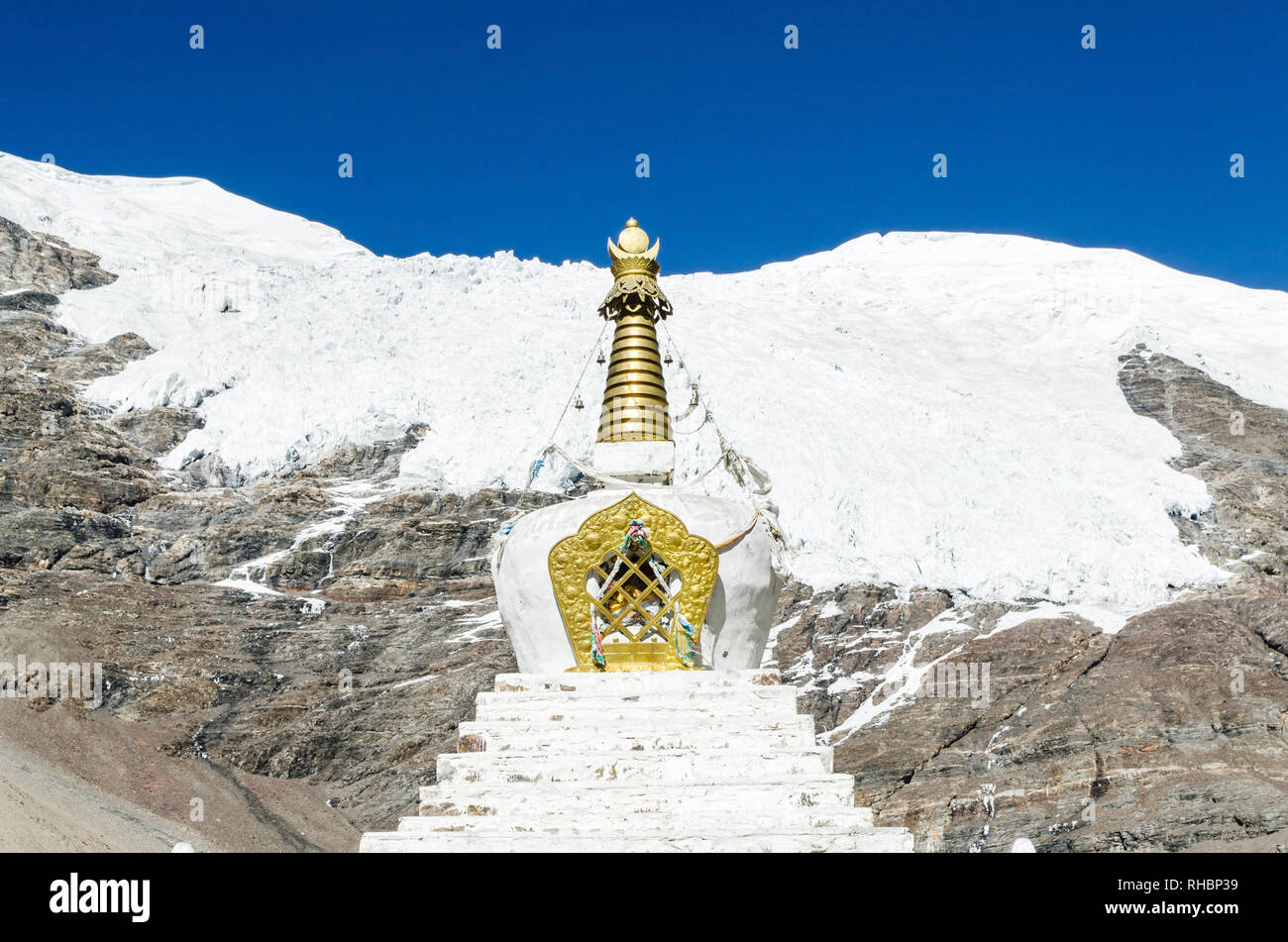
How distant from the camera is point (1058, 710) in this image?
3416 centimetres

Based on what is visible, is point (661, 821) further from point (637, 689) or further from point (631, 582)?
point (631, 582)

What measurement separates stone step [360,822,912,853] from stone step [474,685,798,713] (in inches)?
76.6

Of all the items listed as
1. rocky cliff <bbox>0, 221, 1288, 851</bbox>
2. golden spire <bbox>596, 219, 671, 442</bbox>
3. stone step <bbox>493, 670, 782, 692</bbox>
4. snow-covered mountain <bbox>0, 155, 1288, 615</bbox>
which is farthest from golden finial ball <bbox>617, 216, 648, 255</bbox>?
snow-covered mountain <bbox>0, 155, 1288, 615</bbox>

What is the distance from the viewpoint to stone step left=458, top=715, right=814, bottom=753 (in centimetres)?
1041

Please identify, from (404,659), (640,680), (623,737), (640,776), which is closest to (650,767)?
(640,776)

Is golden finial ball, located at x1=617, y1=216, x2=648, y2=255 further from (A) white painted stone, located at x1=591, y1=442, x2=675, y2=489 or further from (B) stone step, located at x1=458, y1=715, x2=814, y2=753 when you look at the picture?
(B) stone step, located at x1=458, y1=715, x2=814, y2=753

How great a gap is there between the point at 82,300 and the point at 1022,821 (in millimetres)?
51990

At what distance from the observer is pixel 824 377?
5084 cm

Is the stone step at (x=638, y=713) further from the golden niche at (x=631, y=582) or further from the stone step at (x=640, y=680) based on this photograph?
the golden niche at (x=631, y=582)

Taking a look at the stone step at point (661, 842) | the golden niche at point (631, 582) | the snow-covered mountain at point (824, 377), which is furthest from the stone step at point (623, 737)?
the snow-covered mountain at point (824, 377)

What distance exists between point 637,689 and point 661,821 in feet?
6.45

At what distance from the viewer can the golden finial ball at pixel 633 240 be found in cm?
1495
